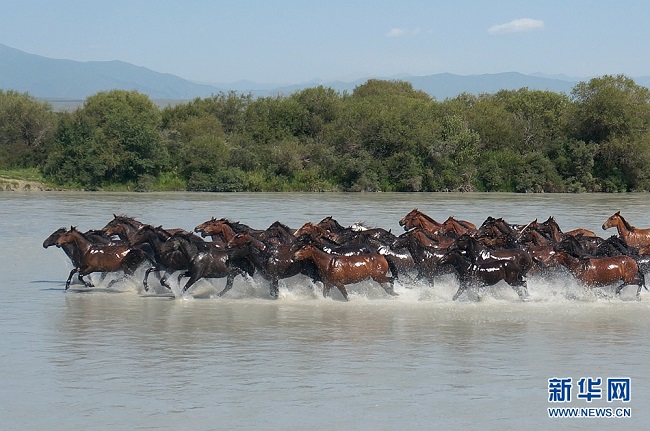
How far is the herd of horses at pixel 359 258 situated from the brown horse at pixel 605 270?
1 centimetres

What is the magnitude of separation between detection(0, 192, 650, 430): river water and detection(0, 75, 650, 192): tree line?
95.8 ft

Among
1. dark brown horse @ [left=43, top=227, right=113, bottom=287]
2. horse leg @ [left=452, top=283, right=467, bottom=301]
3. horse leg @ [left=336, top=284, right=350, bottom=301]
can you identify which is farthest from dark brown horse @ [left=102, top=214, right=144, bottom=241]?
horse leg @ [left=452, top=283, right=467, bottom=301]

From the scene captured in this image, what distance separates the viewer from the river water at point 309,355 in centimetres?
844

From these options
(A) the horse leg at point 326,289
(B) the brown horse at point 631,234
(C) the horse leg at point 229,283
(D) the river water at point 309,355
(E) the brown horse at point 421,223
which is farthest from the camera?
(E) the brown horse at point 421,223

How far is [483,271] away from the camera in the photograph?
13758 mm

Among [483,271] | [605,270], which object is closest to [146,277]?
[483,271]

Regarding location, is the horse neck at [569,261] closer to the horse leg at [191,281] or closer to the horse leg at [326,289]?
the horse leg at [326,289]

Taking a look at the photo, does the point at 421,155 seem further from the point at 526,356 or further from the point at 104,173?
the point at 526,356

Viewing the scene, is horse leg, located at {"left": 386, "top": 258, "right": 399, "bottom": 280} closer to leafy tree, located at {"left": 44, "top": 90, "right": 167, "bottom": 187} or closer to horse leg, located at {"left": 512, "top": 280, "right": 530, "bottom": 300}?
horse leg, located at {"left": 512, "top": 280, "right": 530, "bottom": 300}

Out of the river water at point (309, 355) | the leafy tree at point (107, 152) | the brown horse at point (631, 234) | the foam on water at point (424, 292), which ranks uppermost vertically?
the leafy tree at point (107, 152)

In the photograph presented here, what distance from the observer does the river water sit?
844cm

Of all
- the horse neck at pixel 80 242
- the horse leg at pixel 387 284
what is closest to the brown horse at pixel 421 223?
the horse leg at pixel 387 284

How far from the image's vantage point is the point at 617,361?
33.7ft

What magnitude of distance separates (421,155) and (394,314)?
117 ft
